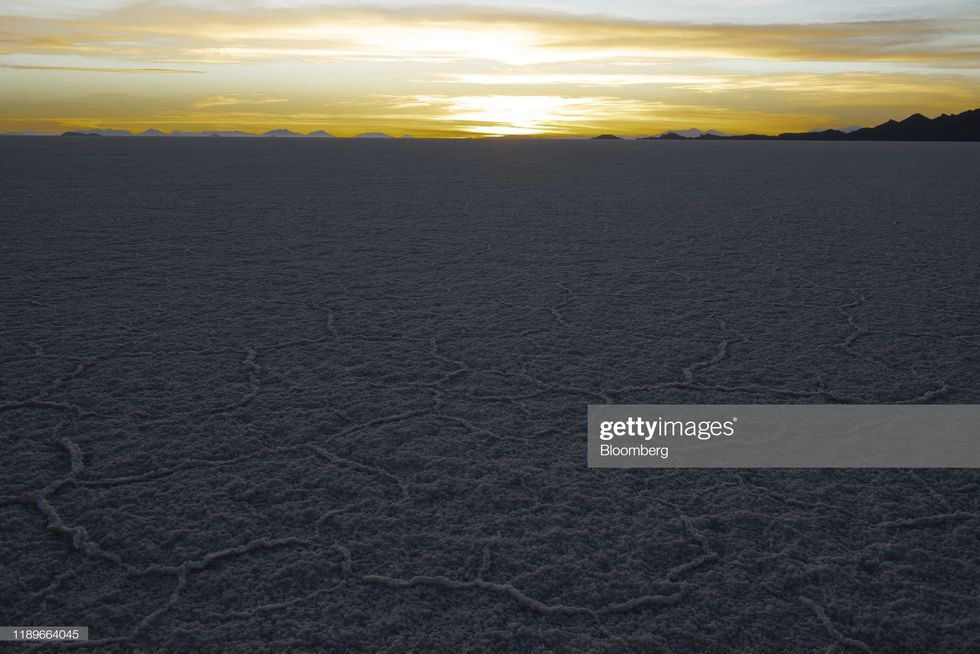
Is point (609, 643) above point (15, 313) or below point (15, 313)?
below

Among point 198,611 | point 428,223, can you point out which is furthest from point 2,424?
point 428,223

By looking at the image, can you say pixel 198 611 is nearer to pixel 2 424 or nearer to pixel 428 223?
pixel 2 424

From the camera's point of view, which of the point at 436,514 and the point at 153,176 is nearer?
the point at 436,514

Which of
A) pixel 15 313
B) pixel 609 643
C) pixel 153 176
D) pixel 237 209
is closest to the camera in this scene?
pixel 609 643

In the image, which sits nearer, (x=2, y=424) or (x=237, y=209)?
(x=2, y=424)

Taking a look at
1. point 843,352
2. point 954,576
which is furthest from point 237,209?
point 954,576

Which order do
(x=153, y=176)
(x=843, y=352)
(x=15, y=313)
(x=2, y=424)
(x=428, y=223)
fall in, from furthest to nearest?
(x=153, y=176) < (x=428, y=223) < (x=15, y=313) < (x=843, y=352) < (x=2, y=424)

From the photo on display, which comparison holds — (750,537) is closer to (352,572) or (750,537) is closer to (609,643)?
(609,643)
